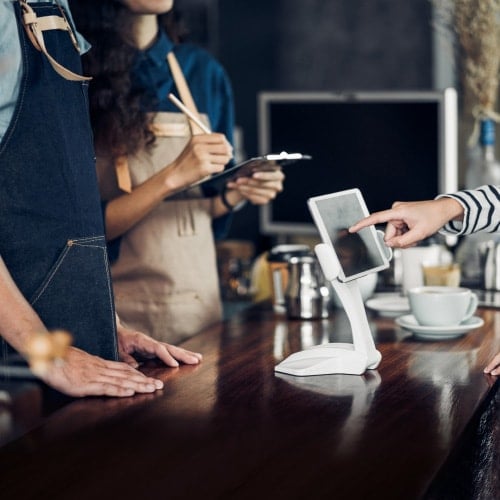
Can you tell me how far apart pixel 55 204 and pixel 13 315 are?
24cm

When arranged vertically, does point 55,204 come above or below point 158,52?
below

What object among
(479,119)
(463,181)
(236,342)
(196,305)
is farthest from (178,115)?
(463,181)

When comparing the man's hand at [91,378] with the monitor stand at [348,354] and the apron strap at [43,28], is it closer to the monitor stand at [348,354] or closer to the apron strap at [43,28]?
the monitor stand at [348,354]

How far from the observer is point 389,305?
7.63 ft

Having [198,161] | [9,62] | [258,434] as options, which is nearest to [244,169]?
[198,161]

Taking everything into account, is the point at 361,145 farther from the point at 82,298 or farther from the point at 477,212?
the point at 82,298

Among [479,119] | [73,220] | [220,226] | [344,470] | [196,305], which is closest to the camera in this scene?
[344,470]

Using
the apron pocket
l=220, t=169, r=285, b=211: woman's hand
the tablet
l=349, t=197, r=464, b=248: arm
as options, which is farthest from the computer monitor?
the apron pocket

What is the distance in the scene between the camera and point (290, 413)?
1.47 metres

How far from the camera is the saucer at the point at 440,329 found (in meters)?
1.99

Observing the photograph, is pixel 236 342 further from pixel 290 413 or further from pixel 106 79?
pixel 106 79

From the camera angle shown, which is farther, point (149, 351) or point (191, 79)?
point (191, 79)

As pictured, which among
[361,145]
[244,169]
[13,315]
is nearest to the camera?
[13,315]

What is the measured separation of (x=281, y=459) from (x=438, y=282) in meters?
1.28
